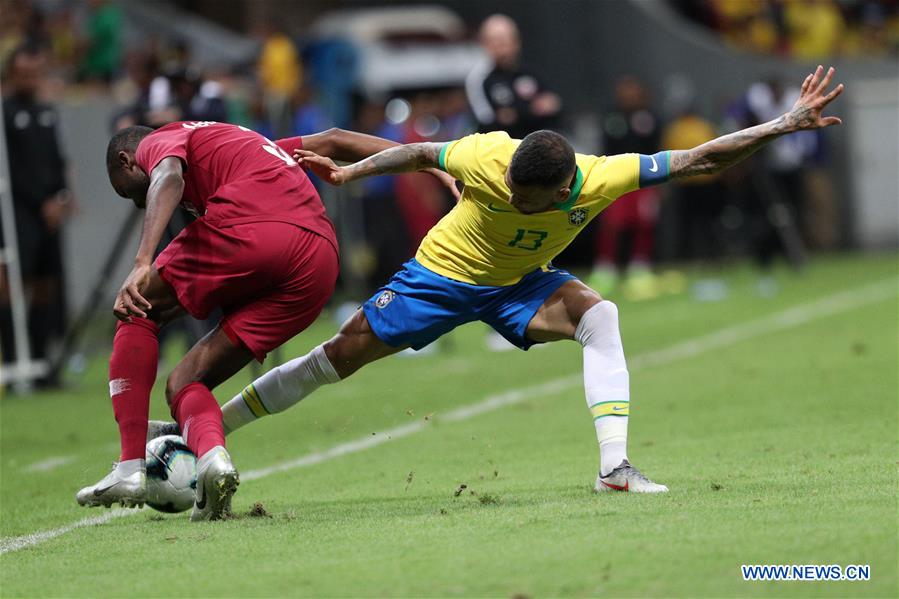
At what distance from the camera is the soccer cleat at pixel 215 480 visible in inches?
250

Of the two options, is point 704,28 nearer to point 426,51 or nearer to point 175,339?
point 426,51

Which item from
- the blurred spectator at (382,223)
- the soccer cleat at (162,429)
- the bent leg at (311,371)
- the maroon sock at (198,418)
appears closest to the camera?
the maroon sock at (198,418)

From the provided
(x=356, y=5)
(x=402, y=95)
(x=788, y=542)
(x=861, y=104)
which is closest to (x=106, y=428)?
(x=788, y=542)

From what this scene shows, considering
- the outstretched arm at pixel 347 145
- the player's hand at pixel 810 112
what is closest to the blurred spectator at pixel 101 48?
the outstretched arm at pixel 347 145

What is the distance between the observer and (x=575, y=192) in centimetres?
683

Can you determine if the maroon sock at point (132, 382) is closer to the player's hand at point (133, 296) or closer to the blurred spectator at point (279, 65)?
the player's hand at point (133, 296)

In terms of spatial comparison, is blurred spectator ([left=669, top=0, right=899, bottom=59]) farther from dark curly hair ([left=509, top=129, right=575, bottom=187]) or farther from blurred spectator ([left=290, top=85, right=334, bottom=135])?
dark curly hair ([left=509, top=129, right=575, bottom=187])

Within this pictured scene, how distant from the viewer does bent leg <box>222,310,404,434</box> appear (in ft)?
24.3

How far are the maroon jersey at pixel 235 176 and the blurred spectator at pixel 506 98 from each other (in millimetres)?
7035

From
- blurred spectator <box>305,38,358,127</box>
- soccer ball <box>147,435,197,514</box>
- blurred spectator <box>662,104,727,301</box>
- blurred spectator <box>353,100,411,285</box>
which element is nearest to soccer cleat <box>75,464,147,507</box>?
soccer ball <box>147,435,197,514</box>

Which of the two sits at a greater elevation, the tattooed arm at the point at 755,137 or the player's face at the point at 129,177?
the tattooed arm at the point at 755,137

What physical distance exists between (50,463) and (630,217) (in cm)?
1185

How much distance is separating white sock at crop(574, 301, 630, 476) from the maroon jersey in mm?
1241

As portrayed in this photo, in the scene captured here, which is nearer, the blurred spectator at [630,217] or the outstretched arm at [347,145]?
the outstretched arm at [347,145]
